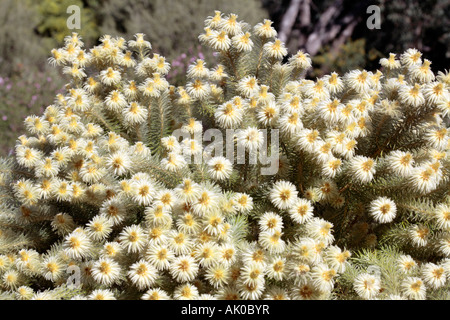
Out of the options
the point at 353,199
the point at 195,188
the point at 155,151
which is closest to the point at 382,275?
the point at 353,199

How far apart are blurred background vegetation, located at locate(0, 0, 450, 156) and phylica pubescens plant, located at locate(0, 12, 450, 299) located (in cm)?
333

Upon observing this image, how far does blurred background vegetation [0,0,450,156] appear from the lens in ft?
17.5

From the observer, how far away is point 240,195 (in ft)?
4.43

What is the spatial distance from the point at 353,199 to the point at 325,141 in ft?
0.85

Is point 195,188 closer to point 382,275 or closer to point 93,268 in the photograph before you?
point 93,268

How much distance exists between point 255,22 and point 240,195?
14.9 ft
